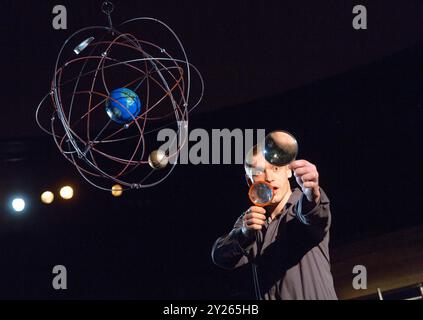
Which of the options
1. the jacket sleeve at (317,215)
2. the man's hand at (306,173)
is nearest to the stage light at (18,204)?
the jacket sleeve at (317,215)

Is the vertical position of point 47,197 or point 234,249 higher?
point 47,197

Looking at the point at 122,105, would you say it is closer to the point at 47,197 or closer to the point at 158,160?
the point at 158,160

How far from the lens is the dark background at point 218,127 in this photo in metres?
5.86

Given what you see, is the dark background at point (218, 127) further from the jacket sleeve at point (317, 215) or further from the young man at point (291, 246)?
the jacket sleeve at point (317, 215)

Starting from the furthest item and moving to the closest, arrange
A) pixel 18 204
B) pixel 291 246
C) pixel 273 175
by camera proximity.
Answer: pixel 18 204, pixel 273 175, pixel 291 246

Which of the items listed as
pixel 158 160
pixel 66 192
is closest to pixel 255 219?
pixel 158 160

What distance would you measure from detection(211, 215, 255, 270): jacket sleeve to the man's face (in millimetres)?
271

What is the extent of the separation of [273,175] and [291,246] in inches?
17.8

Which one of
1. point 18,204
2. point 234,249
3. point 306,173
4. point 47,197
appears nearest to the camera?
point 306,173

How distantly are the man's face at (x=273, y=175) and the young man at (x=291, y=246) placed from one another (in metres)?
0.06

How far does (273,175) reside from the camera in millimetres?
3660

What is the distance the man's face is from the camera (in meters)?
3.63
